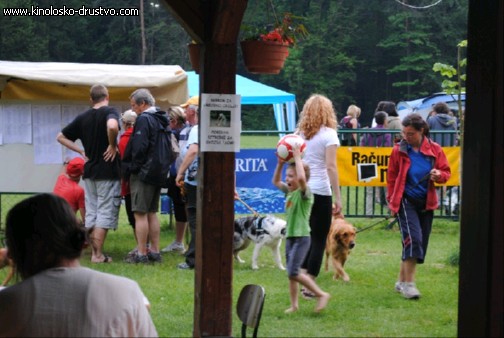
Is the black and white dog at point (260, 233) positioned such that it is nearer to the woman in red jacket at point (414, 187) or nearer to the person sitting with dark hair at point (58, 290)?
the woman in red jacket at point (414, 187)

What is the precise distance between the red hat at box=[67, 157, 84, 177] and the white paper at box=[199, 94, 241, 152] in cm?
409

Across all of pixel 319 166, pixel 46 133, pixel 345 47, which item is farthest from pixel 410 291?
pixel 345 47

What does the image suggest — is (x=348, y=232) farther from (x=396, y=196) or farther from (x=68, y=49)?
(x=68, y=49)

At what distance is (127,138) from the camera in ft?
31.6

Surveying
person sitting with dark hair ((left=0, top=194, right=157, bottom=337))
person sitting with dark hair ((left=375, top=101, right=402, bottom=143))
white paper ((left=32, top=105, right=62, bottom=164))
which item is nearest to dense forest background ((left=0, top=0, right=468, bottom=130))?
person sitting with dark hair ((left=375, top=101, right=402, bottom=143))

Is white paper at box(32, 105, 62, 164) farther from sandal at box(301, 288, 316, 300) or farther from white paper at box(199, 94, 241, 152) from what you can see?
white paper at box(199, 94, 241, 152)

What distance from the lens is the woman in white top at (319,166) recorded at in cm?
725

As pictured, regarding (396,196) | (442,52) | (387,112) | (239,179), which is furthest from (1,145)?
(442,52)

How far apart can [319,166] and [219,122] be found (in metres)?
1.87

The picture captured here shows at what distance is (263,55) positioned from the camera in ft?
20.9

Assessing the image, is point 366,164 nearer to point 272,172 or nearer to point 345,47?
point 272,172

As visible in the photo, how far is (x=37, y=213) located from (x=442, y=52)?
51132mm

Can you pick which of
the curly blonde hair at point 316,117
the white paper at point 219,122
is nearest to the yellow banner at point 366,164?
the curly blonde hair at point 316,117

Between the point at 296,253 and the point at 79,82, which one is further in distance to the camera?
the point at 79,82
